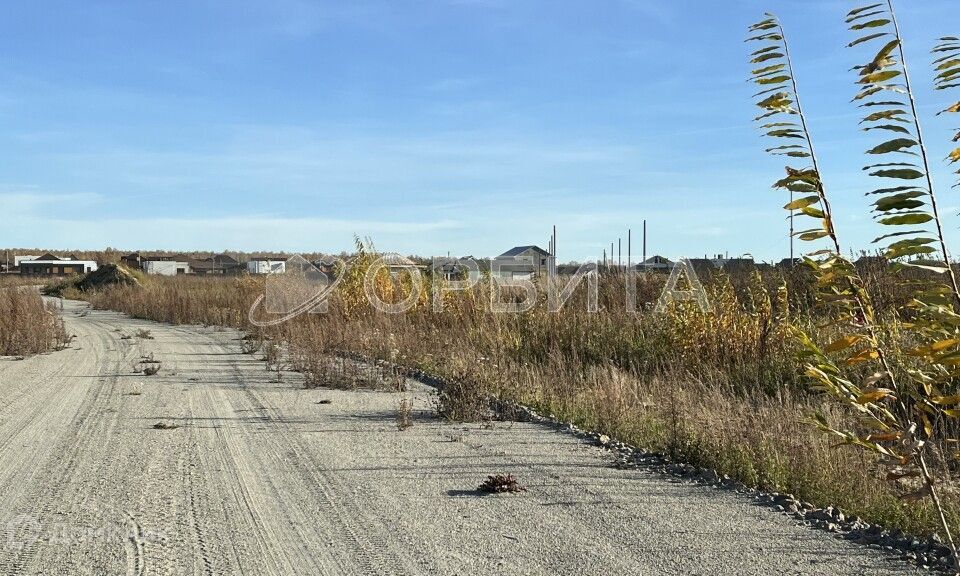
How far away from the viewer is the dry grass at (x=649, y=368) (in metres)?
7.39

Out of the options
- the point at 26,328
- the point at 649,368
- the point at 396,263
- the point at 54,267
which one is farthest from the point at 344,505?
the point at 54,267

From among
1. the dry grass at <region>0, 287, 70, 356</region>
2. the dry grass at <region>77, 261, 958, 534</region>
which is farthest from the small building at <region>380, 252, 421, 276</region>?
the dry grass at <region>0, 287, 70, 356</region>

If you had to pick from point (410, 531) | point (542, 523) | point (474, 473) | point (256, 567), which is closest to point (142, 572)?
point (256, 567)

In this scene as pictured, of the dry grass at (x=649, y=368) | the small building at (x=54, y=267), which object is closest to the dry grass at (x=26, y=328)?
the dry grass at (x=649, y=368)

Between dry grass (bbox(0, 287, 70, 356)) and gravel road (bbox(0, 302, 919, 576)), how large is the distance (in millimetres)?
8169

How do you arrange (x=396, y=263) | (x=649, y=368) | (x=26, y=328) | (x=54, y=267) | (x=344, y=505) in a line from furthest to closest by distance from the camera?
(x=54, y=267)
(x=396, y=263)
(x=26, y=328)
(x=649, y=368)
(x=344, y=505)

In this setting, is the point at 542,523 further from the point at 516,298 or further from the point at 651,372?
the point at 516,298

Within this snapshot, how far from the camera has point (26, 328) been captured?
63.5ft

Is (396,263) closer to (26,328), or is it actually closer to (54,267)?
(26,328)

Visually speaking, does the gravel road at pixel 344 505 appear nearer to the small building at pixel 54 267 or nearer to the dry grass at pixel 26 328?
the dry grass at pixel 26 328

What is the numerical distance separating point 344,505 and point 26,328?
1541cm

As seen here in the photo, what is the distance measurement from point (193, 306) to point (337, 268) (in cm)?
991

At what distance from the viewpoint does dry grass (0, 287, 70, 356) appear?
1886 centimetres

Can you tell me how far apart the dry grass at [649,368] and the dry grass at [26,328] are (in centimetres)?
472
